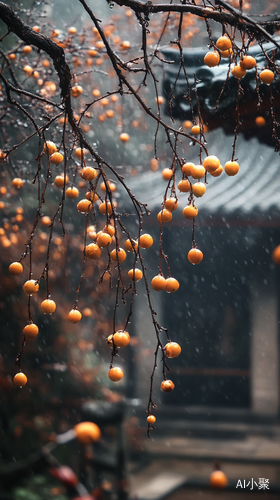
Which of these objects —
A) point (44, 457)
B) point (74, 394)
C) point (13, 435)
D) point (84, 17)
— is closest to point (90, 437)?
point (44, 457)

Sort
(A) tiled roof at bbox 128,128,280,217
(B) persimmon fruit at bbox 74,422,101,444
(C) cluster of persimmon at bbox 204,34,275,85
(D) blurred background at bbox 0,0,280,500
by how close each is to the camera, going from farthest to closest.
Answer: (A) tiled roof at bbox 128,128,280,217 → (D) blurred background at bbox 0,0,280,500 → (C) cluster of persimmon at bbox 204,34,275,85 → (B) persimmon fruit at bbox 74,422,101,444

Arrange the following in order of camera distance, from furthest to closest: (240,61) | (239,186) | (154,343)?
1. (154,343)
2. (239,186)
3. (240,61)

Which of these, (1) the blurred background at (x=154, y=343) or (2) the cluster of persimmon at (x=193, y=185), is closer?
(2) the cluster of persimmon at (x=193, y=185)

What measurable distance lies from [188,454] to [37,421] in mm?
1797

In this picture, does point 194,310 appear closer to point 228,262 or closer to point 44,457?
point 228,262

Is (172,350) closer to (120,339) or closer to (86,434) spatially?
(120,339)

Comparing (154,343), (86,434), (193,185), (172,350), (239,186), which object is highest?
(239,186)

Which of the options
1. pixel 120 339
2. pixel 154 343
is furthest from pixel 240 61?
pixel 154 343

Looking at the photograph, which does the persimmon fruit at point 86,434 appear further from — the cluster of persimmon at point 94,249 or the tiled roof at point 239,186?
the tiled roof at point 239,186

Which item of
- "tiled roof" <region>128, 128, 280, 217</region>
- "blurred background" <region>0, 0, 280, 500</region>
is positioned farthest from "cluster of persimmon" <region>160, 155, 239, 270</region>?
"tiled roof" <region>128, 128, 280, 217</region>

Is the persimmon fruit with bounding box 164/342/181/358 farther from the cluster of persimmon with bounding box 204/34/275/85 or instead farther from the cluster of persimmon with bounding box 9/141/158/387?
the cluster of persimmon with bounding box 204/34/275/85

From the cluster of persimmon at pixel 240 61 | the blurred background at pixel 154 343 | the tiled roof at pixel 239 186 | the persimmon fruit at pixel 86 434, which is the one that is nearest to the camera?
the persimmon fruit at pixel 86 434

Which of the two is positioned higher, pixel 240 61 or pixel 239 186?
pixel 239 186

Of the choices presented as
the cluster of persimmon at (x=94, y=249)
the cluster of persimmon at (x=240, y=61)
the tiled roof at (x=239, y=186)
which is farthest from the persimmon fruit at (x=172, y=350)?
the tiled roof at (x=239, y=186)
